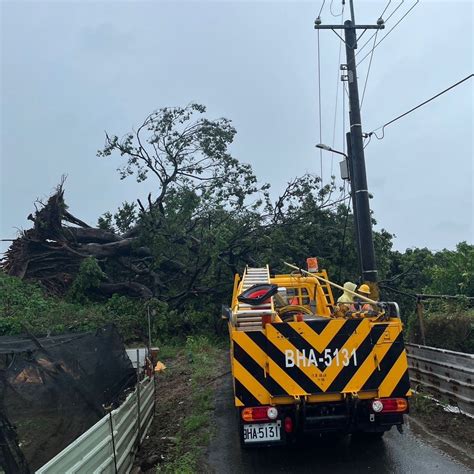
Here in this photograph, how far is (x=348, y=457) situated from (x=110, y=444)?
8.91ft

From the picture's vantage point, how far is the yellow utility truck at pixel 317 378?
509cm

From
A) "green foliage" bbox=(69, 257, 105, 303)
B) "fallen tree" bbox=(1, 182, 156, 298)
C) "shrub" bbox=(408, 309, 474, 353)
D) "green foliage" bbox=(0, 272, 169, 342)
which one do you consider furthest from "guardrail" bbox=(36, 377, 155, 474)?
"fallen tree" bbox=(1, 182, 156, 298)

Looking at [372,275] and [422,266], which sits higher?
[422,266]

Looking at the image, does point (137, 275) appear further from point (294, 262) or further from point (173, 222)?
point (294, 262)

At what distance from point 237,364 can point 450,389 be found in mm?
3480

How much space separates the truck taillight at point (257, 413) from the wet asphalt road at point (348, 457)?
66cm

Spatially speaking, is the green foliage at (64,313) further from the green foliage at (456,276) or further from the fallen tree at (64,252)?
the green foliage at (456,276)

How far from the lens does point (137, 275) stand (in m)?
18.9

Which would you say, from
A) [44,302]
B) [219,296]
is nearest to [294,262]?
[219,296]

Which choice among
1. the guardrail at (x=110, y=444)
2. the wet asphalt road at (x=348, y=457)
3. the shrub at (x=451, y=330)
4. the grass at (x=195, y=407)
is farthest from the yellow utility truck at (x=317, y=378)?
the shrub at (x=451, y=330)

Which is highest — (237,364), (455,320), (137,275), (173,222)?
(173,222)

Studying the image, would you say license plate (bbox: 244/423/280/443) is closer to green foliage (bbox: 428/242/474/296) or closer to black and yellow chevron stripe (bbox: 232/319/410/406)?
black and yellow chevron stripe (bbox: 232/319/410/406)

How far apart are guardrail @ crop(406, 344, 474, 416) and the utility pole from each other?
189 cm

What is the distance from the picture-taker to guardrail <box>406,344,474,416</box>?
6.27 meters
